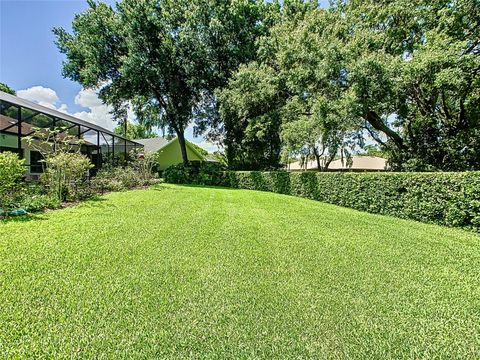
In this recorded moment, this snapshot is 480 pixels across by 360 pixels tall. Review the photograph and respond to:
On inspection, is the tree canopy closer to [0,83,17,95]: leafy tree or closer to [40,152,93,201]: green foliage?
[40,152,93,201]: green foliage

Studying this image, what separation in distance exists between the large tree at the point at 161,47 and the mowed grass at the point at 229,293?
15.0m

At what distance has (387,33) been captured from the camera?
1252 centimetres

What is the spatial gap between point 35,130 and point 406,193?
43.9 ft

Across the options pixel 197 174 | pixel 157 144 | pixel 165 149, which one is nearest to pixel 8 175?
pixel 197 174

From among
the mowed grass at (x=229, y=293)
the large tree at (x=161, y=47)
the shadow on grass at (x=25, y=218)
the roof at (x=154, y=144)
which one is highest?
the large tree at (x=161, y=47)

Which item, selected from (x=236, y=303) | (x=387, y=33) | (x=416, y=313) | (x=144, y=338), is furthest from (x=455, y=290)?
(x=387, y=33)

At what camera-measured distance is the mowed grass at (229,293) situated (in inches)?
87.1

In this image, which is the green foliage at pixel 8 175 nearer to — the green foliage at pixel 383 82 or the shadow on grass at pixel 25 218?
the shadow on grass at pixel 25 218

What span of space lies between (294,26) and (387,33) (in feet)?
17.4

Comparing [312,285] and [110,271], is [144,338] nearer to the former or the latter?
[110,271]

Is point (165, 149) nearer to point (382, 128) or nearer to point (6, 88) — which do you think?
point (6, 88)

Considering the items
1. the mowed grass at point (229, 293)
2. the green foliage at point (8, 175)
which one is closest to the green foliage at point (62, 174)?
the green foliage at point (8, 175)

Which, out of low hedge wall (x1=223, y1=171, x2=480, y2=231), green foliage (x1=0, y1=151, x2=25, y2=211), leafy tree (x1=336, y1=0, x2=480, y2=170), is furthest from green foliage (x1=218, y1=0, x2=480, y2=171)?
green foliage (x1=0, y1=151, x2=25, y2=211)

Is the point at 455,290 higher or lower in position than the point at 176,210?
lower
